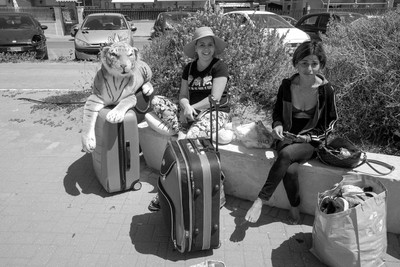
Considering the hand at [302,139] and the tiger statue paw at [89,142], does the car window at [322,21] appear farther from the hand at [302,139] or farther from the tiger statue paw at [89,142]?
the tiger statue paw at [89,142]

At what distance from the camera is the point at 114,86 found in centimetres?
335

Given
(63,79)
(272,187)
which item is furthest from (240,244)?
(63,79)

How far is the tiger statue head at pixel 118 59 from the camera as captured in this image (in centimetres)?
322

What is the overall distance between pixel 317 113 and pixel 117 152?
1.79 metres

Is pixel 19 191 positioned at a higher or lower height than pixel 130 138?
lower

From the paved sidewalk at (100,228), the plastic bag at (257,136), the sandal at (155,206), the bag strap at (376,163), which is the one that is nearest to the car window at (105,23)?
the paved sidewalk at (100,228)

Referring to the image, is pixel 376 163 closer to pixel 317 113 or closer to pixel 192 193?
pixel 317 113

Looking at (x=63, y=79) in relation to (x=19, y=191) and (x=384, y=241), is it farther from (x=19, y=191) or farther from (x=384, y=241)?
(x=384, y=241)

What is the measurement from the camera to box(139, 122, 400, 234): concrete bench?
107 inches

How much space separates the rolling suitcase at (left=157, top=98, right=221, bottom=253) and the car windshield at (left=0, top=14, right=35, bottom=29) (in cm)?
1068

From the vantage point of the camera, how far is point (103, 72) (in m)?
3.38

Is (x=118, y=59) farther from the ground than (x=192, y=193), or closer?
farther from the ground

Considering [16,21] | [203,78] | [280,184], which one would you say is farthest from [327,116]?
[16,21]

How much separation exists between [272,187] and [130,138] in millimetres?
1367
